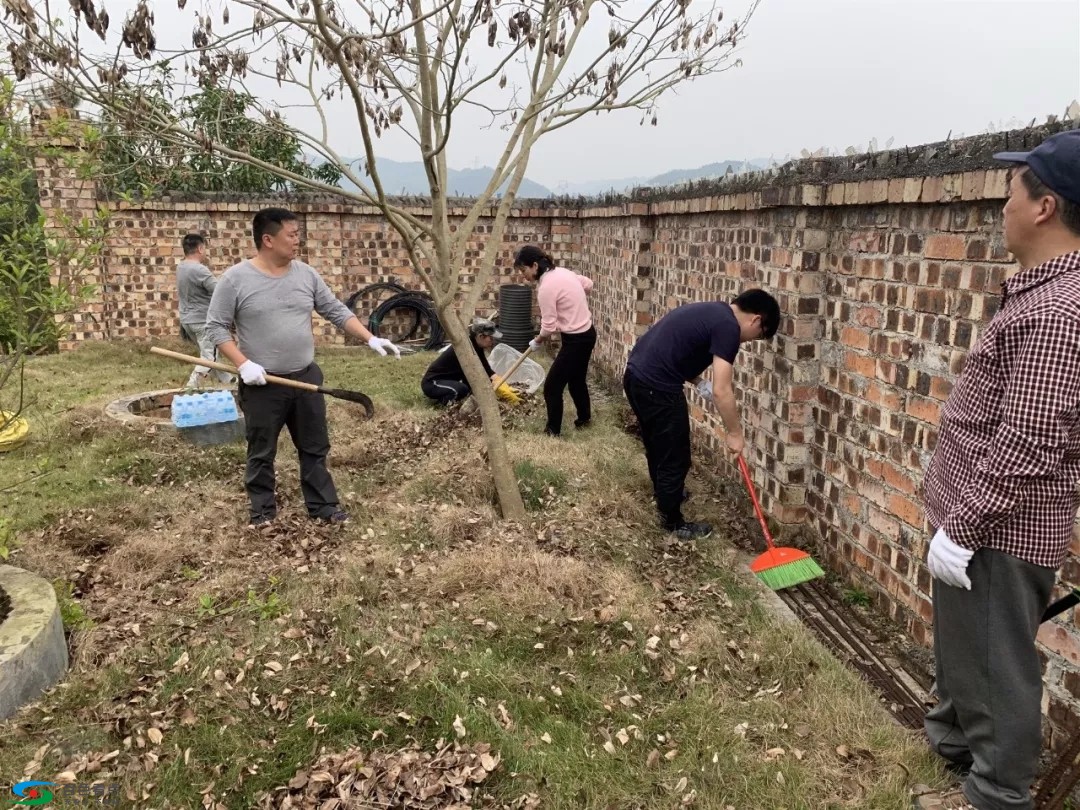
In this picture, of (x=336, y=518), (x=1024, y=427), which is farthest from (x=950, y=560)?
(x=336, y=518)

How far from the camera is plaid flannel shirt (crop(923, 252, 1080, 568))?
180cm

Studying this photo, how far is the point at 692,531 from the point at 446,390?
3463mm

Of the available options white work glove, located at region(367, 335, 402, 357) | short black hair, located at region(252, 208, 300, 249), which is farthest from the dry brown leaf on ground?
white work glove, located at region(367, 335, 402, 357)

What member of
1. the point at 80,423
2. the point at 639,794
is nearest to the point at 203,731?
the point at 639,794

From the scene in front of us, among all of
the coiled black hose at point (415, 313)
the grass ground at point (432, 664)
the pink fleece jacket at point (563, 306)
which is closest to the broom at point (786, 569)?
the grass ground at point (432, 664)

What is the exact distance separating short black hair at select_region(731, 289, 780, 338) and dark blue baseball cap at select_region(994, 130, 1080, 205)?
2222mm

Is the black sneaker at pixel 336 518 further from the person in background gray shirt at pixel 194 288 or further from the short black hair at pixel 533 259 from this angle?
the person in background gray shirt at pixel 194 288

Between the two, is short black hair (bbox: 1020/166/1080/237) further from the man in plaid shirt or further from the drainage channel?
the drainage channel

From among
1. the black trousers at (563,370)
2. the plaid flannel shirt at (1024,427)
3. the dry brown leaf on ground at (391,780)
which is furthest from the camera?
the black trousers at (563,370)

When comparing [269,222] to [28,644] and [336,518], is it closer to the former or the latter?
[336,518]

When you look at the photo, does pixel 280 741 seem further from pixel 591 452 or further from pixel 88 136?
pixel 591 452

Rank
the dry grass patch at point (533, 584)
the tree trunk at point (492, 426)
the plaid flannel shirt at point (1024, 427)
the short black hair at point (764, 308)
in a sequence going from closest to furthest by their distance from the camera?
1. the plaid flannel shirt at point (1024, 427)
2. the dry grass patch at point (533, 584)
3. the short black hair at point (764, 308)
4. the tree trunk at point (492, 426)

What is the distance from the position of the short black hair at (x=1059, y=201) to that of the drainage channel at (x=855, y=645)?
196cm

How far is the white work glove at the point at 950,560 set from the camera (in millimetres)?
1995
